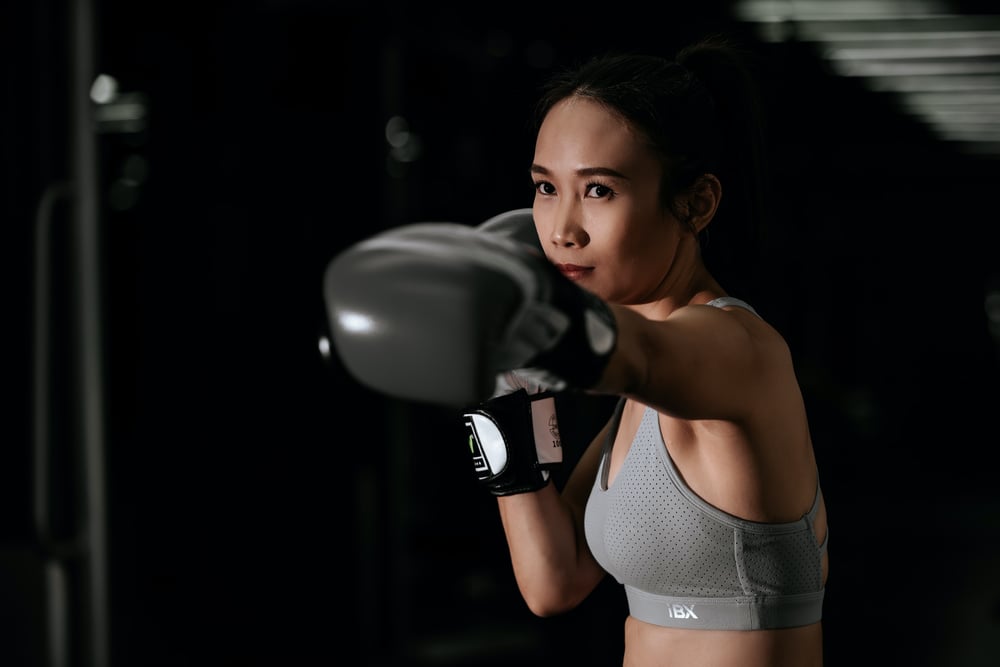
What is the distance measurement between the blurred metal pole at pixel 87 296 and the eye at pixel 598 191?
150 centimetres

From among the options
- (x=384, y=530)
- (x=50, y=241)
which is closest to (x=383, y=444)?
(x=384, y=530)

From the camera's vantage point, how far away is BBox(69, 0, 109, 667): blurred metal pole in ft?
6.98

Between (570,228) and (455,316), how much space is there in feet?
0.97

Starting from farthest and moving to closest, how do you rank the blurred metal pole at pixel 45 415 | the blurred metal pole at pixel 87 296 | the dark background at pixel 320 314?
the dark background at pixel 320 314 < the blurred metal pole at pixel 87 296 < the blurred metal pole at pixel 45 415

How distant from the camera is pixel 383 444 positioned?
3.21m

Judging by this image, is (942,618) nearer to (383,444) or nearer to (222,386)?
(383,444)

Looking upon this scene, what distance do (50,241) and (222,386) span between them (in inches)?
37.4

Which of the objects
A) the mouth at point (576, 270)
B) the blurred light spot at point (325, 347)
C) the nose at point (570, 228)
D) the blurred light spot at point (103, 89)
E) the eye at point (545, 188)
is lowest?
the blurred light spot at point (325, 347)

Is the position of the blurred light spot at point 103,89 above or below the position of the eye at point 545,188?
above

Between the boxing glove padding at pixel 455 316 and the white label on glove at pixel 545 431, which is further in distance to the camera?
the white label on glove at pixel 545 431

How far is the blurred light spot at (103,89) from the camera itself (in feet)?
7.24

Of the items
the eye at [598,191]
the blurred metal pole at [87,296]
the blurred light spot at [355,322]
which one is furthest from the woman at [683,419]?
the blurred metal pole at [87,296]

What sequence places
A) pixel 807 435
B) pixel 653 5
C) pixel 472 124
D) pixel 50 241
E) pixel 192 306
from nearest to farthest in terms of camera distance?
pixel 807 435, pixel 50 241, pixel 653 5, pixel 192 306, pixel 472 124

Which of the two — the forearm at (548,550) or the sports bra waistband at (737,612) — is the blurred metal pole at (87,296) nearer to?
the forearm at (548,550)
